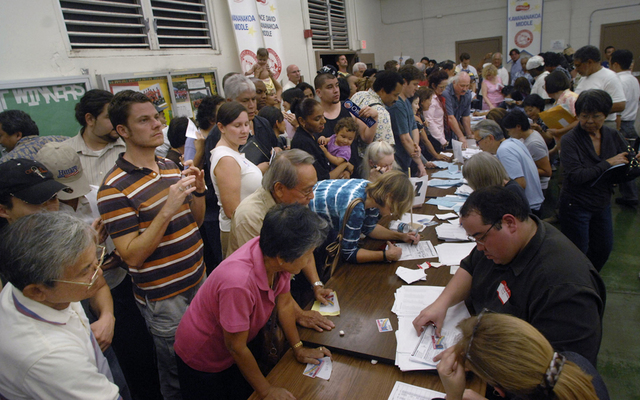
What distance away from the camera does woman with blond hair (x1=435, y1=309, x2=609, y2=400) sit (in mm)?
877

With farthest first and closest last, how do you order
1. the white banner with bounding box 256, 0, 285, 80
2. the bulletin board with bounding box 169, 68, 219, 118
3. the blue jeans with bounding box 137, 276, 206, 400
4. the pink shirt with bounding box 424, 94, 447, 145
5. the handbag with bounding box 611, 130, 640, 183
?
the white banner with bounding box 256, 0, 285, 80
the pink shirt with bounding box 424, 94, 447, 145
the bulletin board with bounding box 169, 68, 219, 118
the handbag with bounding box 611, 130, 640, 183
the blue jeans with bounding box 137, 276, 206, 400

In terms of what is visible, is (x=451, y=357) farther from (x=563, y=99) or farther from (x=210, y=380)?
(x=563, y=99)

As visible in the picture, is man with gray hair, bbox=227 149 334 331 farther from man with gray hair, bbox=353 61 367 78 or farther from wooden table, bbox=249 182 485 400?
man with gray hair, bbox=353 61 367 78

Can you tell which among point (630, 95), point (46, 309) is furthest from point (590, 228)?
point (46, 309)

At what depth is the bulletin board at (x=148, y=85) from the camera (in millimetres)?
3793

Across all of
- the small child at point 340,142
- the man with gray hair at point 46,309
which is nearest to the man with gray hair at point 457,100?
the small child at point 340,142

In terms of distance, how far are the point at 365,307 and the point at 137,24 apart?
4.30 meters

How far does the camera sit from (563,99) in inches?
152

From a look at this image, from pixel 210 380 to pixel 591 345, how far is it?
1.38 meters

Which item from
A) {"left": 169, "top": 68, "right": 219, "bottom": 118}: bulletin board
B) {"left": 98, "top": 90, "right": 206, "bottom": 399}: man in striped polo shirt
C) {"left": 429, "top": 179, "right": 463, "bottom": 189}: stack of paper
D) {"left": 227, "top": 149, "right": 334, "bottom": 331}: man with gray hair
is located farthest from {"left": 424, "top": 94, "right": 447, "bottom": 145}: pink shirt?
{"left": 98, "top": 90, "right": 206, "bottom": 399}: man in striped polo shirt

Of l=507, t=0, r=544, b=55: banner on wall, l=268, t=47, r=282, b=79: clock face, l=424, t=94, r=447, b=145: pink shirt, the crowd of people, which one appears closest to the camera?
the crowd of people

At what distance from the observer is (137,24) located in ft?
13.7

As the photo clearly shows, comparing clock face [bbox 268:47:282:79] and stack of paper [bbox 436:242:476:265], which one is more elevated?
clock face [bbox 268:47:282:79]

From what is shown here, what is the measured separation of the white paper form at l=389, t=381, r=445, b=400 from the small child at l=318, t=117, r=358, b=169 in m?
2.06
